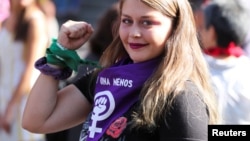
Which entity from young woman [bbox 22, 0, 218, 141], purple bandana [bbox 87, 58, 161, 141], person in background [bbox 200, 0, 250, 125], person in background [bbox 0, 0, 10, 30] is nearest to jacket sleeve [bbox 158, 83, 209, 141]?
young woman [bbox 22, 0, 218, 141]

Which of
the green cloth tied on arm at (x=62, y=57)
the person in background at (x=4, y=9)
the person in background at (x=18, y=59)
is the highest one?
the person in background at (x=4, y=9)

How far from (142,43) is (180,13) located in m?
0.16

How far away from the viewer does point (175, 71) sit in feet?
6.88

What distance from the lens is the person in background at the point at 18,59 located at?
13.6 ft

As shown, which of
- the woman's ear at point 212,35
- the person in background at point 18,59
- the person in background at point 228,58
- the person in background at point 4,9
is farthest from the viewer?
the person in background at point 4,9

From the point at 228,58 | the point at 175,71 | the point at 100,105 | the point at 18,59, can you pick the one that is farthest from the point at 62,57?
the point at 18,59

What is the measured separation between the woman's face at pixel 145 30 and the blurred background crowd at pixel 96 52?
2.29 feet

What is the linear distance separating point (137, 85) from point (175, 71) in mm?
138

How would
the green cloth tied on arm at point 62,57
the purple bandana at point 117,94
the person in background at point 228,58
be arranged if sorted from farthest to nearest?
the person in background at point 228,58, the green cloth tied on arm at point 62,57, the purple bandana at point 117,94

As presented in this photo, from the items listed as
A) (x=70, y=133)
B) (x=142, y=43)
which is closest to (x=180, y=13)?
(x=142, y=43)

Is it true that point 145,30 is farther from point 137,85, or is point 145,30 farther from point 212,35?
point 212,35

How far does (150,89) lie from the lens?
2.07m

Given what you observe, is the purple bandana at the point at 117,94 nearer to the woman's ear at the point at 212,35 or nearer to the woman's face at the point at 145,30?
the woman's face at the point at 145,30

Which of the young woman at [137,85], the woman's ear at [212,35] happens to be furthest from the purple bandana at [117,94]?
the woman's ear at [212,35]
